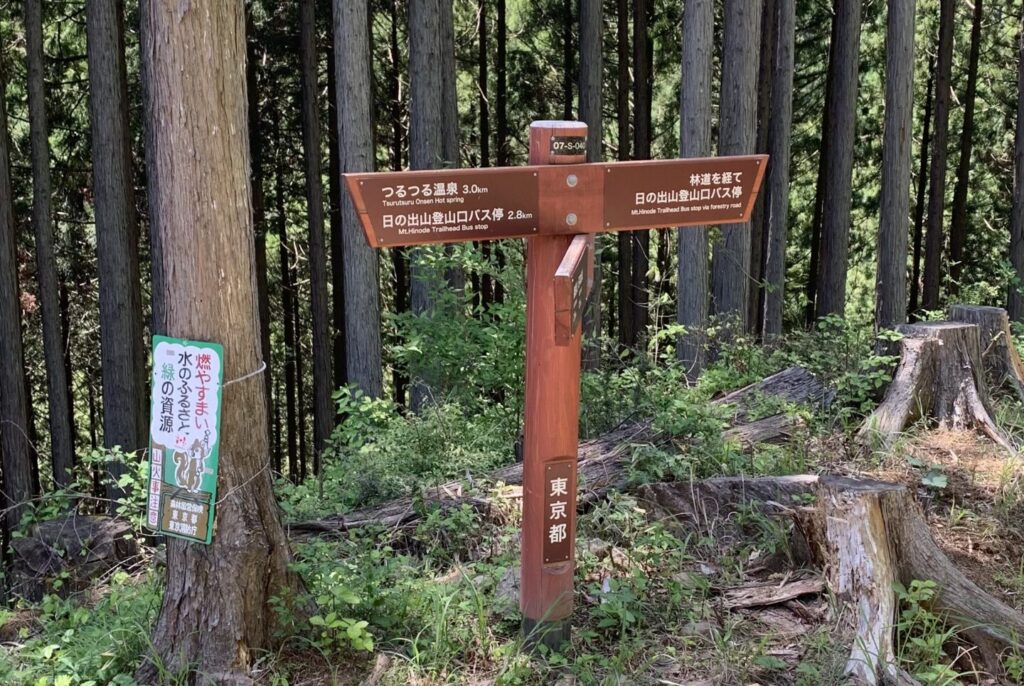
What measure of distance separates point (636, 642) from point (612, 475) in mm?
1398

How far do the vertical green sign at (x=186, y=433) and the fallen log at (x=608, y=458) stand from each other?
151 centimetres

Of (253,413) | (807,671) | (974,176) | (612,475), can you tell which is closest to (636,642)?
(807,671)

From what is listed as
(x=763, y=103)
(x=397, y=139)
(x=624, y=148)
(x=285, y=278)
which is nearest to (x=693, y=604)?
(x=763, y=103)

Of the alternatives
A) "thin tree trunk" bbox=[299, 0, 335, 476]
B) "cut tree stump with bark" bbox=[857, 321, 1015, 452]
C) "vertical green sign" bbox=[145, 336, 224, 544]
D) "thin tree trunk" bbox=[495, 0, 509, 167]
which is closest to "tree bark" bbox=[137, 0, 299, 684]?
"vertical green sign" bbox=[145, 336, 224, 544]

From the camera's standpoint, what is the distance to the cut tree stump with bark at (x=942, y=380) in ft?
19.7

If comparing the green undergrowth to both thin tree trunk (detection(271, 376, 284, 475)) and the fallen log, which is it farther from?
thin tree trunk (detection(271, 376, 284, 475))

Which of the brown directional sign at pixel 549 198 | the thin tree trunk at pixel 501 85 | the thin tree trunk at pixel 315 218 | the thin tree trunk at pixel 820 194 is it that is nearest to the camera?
the brown directional sign at pixel 549 198

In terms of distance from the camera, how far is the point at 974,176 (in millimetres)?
19781

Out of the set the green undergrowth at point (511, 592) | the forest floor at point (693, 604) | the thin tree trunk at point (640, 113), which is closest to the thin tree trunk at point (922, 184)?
the thin tree trunk at point (640, 113)

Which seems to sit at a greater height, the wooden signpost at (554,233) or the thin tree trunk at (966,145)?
the thin tree trunk at (966,145)

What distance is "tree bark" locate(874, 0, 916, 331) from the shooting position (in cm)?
1135

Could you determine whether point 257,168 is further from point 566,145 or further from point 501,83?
point 566,145

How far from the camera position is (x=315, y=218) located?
14719 mm

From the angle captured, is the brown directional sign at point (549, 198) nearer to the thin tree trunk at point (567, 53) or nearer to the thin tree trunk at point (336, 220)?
the thin tree trunk at point (336, 220)
